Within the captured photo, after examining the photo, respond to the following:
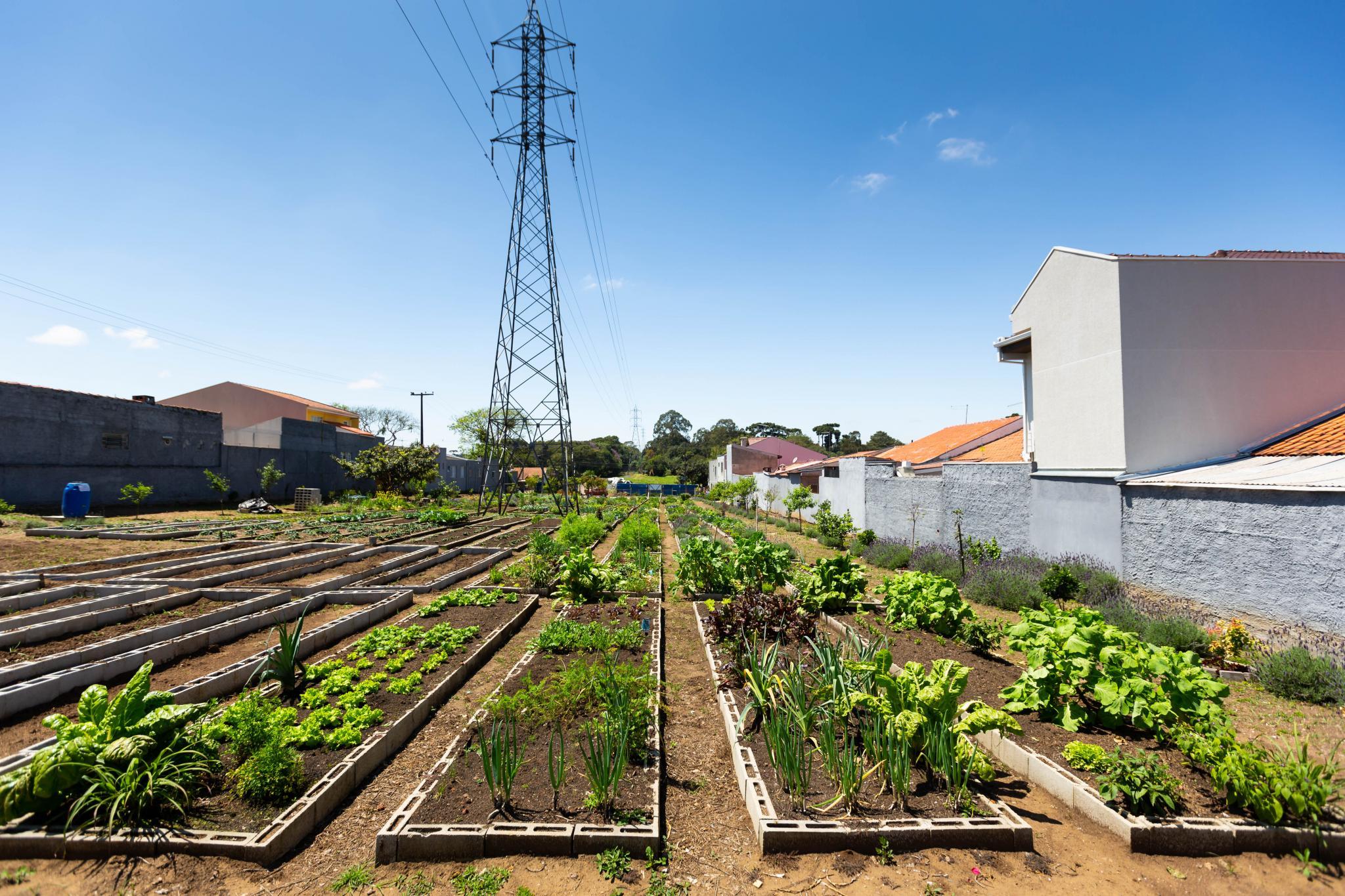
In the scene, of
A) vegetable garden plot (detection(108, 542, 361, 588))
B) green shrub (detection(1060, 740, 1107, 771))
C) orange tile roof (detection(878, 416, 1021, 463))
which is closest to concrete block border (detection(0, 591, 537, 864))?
green shrub (detection(1060, 740, 1107, 771))

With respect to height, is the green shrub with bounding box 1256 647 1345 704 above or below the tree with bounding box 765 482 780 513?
below

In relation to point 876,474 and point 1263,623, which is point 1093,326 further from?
point 876,474

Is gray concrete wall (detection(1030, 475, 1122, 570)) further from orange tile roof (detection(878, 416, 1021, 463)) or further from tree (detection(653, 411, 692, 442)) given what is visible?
tree (detection(653, 411, 692, 442))

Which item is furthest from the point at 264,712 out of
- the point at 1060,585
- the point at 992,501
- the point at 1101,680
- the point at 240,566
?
the point at 992,501

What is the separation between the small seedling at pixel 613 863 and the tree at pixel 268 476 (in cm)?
3073

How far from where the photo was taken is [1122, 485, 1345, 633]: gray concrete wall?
6.39 meters

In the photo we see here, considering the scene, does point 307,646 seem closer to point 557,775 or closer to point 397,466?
point 557,775

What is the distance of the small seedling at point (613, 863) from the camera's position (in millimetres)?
3049

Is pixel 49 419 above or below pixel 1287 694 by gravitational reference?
above

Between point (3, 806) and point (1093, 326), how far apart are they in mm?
14440

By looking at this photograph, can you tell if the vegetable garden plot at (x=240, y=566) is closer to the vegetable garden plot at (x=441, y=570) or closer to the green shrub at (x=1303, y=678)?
the vegetable garden plot at (x=441, y=570)

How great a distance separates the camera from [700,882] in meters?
3.04

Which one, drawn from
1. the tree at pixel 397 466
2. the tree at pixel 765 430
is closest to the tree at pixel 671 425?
the tree at pixel 765 430

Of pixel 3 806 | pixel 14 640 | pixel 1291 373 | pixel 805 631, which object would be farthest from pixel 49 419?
pixel 1291 373
